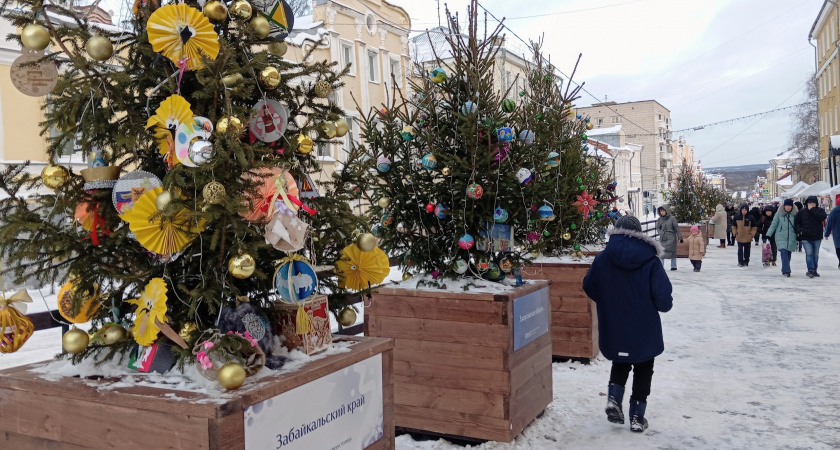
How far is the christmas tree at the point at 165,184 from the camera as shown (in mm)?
2338

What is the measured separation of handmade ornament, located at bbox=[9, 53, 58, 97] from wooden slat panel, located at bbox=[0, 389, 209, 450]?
1188 mm

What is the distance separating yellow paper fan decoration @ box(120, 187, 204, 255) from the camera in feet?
7.50

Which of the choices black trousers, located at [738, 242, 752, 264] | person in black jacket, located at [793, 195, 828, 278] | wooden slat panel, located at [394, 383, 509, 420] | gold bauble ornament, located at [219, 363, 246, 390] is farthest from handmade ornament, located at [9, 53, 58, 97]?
black trousers, located at [738, 242, 752, 264]

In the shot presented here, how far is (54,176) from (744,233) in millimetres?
15728

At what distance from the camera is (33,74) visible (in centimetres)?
255

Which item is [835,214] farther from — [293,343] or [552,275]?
[293,343]

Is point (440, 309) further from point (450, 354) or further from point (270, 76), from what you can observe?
point (270, 76)

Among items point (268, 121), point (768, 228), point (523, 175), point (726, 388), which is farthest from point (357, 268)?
point (768, 228)

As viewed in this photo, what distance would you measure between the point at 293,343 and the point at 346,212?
0.68 meters

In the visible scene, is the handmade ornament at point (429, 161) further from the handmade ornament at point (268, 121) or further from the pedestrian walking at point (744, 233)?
the pedestrian walking at point (744, 233)

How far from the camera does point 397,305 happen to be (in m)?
4.60

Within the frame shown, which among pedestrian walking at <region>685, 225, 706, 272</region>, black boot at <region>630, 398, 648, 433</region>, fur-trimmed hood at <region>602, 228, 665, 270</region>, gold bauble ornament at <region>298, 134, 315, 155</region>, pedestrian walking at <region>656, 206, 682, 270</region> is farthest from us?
pedestrian walking at <region>685, 225, 706, 272</region>

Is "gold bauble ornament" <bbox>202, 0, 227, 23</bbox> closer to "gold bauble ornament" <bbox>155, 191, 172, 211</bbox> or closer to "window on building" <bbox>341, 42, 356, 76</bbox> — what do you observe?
"gold bauble ornament" <bbox>155, 191, 172, 211</bbox>

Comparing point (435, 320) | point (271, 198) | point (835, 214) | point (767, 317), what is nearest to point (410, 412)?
point (435, 320)
